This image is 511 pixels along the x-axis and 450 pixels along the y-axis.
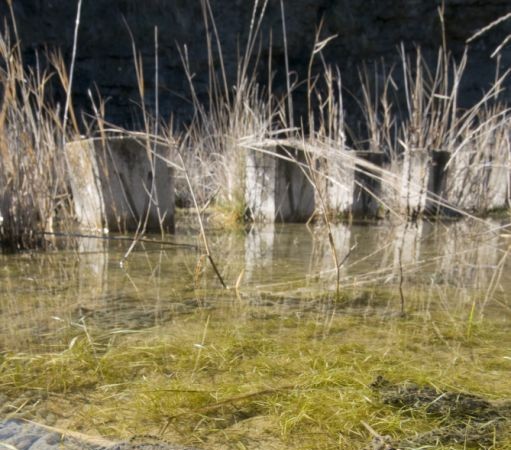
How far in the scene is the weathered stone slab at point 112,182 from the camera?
232 cm

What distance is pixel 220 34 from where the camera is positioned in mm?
8414

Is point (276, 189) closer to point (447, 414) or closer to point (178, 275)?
point (178, 275)

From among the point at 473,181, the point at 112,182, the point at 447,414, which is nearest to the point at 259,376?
the point at 447,414

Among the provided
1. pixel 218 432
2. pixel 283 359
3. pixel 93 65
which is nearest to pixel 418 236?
pixel 283 359

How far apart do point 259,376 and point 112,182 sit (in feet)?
5.85

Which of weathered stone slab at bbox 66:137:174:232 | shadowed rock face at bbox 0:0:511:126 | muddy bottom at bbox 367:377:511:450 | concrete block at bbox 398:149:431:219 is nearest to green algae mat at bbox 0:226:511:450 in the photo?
muddy bottom at bbox 367:377:511:450

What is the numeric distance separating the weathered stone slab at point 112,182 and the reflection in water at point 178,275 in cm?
23

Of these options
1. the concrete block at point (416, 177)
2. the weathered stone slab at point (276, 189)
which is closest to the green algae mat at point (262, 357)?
the weathered stone slab at point (276, 189)

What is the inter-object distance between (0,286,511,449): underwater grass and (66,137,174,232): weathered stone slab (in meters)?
1.46

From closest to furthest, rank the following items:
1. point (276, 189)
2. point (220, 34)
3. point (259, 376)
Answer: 1. point (259, 376)
2. point (276, 189)
3. point (220, 34)

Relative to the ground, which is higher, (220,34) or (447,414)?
(220,34)

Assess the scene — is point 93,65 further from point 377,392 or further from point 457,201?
point 377,392

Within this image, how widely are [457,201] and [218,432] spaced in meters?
3.22

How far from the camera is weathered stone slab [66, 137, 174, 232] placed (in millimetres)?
2316
